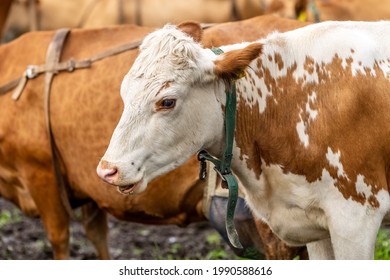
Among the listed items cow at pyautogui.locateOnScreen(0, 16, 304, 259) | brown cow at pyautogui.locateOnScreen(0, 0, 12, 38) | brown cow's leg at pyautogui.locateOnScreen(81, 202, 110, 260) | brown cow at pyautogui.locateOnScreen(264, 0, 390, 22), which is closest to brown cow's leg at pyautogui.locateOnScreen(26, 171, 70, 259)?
cow at pyautogui.locateOnScreen(0, 16, 304, 259)

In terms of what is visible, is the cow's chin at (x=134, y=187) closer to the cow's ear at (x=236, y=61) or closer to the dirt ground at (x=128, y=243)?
the cow's ear at (x=236, y=61)

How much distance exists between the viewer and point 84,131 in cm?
534

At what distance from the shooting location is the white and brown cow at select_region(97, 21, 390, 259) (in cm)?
380

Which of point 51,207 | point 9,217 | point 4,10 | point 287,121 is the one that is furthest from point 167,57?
point 4,10

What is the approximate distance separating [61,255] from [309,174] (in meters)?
2.31

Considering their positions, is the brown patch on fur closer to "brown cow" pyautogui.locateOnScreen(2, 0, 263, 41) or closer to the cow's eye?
the cow's eye

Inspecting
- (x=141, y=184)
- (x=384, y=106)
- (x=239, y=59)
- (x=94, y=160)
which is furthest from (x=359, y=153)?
(x=94, y=160)

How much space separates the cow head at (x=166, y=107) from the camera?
3777 millimetres

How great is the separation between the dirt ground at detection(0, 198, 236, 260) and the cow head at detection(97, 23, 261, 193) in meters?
2.82

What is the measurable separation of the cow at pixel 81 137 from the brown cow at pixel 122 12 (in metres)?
4.71

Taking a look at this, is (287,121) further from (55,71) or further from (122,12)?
(122,12)

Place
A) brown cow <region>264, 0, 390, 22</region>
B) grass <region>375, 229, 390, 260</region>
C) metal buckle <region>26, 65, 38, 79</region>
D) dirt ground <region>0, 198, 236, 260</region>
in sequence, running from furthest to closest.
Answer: brown cow <region>264, 0, 390, 22</region>
dirt ground <region>0, 198, 236, 260</region>
grass <region>375, 229, 390, 260</region>
metal buckle <region>26, 65, 38, 79</region>

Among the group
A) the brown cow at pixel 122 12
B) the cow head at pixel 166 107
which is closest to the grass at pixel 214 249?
the cow head at pixel 166 107

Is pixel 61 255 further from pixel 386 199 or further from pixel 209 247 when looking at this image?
pixel 386 199
